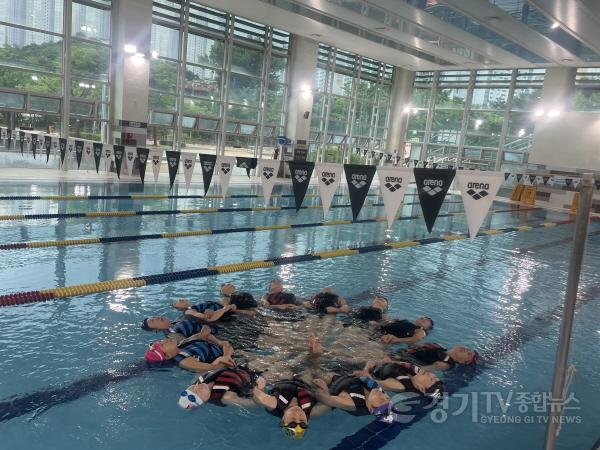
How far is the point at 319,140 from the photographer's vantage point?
2123cm

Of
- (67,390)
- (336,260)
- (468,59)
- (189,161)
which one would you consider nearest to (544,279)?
(336,260)

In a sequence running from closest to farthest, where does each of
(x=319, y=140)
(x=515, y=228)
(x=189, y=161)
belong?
(x=189, y=161)
(x=515, y=228)
(x=319, y=140)

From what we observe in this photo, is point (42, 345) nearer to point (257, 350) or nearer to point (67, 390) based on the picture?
point (67, 390)

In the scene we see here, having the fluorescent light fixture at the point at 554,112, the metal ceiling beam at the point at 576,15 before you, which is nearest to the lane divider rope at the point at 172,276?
the metal ceiling beam at the point at 576,15

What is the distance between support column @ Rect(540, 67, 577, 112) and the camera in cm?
1834

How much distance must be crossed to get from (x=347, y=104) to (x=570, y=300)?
20.7 meters

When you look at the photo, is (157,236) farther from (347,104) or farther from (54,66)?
(347,104)

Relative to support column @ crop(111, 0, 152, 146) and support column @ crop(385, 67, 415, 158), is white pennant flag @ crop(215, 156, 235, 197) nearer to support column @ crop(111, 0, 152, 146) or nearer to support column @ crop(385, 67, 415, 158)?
support column @ crop(111, 0, 152, 146)

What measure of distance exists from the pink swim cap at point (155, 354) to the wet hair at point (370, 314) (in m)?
1.95

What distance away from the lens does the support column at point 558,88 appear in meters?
18.3

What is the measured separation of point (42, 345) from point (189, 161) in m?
7.11

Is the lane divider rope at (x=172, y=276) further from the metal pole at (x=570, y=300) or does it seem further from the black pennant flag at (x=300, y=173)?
the metal pole at (x=570, y=300)

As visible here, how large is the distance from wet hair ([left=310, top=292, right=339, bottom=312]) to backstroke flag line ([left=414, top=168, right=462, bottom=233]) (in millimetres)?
1506

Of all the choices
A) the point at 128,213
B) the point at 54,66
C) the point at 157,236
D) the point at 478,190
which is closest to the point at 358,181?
the point at 478,190
